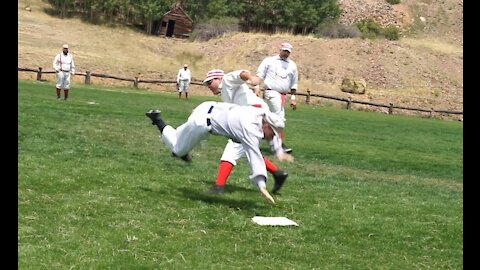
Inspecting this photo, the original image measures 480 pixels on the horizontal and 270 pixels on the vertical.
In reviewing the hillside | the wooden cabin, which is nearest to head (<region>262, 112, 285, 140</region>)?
the hillside

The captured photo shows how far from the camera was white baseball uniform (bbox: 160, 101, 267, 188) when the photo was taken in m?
7.59

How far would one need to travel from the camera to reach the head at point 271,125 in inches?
306

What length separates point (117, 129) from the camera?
15.6m

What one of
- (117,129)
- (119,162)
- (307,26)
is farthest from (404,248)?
(307,26)

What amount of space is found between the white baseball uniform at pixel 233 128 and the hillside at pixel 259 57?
4443 cm

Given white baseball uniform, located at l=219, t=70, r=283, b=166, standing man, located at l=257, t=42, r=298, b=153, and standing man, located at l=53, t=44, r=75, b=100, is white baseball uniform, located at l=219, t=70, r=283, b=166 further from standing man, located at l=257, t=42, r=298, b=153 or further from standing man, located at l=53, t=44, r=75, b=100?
standing man, located at l=53, t=44, r=75, b=100

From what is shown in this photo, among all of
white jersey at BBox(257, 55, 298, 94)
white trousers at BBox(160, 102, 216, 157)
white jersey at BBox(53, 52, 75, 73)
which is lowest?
white jersey at BBox(53, 52, 75, 73)

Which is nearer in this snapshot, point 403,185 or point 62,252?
point 62,252

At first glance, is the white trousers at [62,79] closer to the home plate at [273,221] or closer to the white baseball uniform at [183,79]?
the white baseball uniform at [183,79]

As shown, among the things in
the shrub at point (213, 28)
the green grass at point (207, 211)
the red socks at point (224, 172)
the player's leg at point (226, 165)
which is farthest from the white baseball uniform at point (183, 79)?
the shrub at point (213, 28)

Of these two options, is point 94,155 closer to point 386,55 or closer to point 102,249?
point 102,249

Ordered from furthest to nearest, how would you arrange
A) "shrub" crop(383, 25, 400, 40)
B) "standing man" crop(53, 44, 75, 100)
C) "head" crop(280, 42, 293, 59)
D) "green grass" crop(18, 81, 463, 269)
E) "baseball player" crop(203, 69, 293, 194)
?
"shrub" crop(383, 25, 400, 40), "standing man" crop(53, 44, 75, 100), "head" crop(280, 42, 293, 59), "baseball player" crop(203, 69, 293, 194), "green grass" crop(18, 81, 463, 269)

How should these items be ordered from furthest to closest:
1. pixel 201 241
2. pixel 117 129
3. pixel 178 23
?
pixel 178 23 < pixel 117 129 < pixel 201 241

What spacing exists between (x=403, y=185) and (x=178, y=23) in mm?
73803
